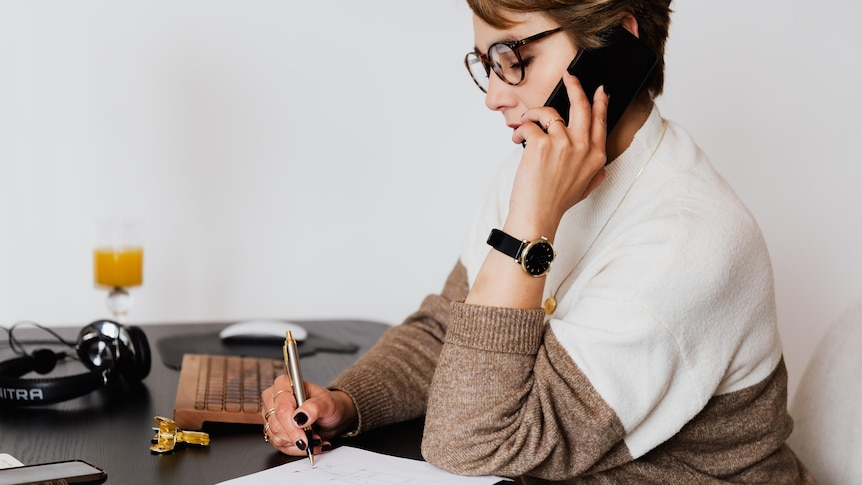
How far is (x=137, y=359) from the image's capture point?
129cm

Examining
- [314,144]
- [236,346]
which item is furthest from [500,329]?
[314,144]

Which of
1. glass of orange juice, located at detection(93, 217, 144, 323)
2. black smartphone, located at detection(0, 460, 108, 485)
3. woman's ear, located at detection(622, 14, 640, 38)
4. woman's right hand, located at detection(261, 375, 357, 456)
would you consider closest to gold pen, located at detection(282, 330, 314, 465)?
woman's right hand, located at detection(261, 375, 357, 456)

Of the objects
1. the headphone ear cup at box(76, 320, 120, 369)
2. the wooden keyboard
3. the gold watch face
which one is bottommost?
the wooden keyboard

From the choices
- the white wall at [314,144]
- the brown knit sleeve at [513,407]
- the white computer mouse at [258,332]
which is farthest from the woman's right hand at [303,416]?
the white wall at [314,144]

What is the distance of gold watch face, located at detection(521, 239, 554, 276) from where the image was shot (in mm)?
985

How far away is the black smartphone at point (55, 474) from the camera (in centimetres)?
81

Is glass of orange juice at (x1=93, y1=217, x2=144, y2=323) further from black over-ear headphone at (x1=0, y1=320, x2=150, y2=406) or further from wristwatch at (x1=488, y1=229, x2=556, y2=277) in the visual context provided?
wristwatch at (x1=488, y1=229, x2=556, y2=277)

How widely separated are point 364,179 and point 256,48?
410mm

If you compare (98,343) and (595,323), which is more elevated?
(595,323)

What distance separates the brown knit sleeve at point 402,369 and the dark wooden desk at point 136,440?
0.03 meters

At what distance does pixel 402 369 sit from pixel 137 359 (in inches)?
15.7

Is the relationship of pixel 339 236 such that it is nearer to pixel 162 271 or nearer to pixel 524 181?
pixel 162 271

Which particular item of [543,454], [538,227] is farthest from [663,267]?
[543,454]

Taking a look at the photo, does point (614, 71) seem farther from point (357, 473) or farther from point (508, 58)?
point (357, 473)
